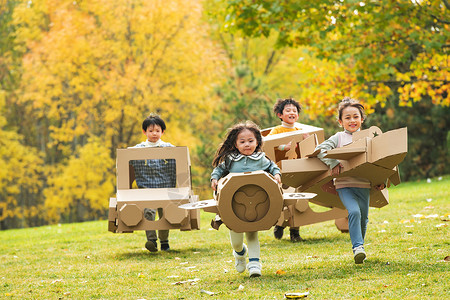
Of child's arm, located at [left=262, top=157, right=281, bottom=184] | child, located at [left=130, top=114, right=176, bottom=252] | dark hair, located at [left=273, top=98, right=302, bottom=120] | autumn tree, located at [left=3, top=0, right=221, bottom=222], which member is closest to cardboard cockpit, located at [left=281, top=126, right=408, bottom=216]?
child's arm, located at [left=262, top=157, right=281, bottom=184]

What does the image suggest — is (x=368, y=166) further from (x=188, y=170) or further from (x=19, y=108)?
(x=19, y=108)

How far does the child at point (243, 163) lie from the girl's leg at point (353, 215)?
0.78m

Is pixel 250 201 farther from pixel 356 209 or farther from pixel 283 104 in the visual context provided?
pixel 283 104

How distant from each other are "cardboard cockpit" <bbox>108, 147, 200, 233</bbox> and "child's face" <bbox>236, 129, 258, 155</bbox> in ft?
7.13

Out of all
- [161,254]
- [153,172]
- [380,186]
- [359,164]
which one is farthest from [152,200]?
[359,164]

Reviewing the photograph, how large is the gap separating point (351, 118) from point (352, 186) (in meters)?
0.65

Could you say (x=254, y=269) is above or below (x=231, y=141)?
below

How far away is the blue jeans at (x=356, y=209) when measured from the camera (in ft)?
19.6

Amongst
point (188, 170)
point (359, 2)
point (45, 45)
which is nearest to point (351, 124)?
point (188, 170)

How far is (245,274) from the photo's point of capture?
19.8ft

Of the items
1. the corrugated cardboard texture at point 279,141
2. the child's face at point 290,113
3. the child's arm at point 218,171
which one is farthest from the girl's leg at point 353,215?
the child's face at point 290,113

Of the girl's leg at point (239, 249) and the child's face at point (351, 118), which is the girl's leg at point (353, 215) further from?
the girl's leg at point (239, 249)

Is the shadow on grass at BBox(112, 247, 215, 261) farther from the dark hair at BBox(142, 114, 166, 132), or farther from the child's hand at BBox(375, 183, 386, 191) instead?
the child's hand at BBox(375, 183, 386, 191)

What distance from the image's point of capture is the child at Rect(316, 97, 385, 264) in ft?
19.6
